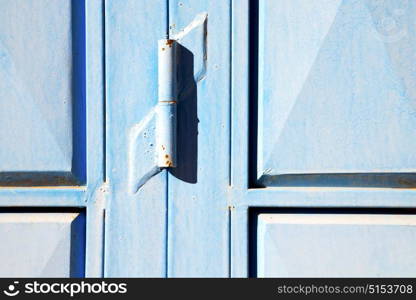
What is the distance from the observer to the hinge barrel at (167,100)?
856 millimetres

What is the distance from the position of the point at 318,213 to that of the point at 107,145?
387 millimetres

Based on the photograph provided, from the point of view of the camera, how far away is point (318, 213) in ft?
2.85

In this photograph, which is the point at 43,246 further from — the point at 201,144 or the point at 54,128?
the point at 201,144

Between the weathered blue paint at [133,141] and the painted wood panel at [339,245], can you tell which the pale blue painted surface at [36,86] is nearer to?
the weathered blue paint at [133,141]

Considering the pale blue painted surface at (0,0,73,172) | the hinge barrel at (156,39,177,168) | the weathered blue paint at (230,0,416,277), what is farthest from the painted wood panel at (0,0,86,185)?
the weathered blue paint at (230,0,416,277)

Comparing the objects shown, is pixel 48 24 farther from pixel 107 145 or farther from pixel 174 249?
pixel 174 249

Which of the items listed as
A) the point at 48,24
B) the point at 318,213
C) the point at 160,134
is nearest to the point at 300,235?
the point at 318,213

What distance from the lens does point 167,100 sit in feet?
2.81

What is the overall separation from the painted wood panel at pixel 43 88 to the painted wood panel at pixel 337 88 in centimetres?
33

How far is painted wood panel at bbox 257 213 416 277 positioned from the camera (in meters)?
0.84

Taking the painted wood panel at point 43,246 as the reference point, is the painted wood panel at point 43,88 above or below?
above

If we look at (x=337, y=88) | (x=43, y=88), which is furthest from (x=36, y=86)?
(x=337, y=88)

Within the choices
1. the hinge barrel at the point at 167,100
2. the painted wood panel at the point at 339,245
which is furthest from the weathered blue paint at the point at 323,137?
the hinge barrel at the point at 167,100

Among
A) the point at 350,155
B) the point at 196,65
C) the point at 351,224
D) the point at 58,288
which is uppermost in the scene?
the point at 196,65
